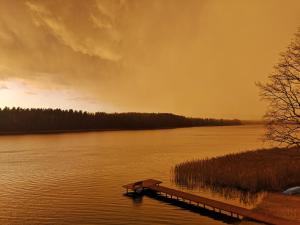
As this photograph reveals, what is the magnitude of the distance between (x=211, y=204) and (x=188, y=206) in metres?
2.68

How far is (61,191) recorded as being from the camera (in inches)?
1316

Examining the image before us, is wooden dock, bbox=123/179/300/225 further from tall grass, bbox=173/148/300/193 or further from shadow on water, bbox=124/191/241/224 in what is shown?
tall grass, bbox=173/148/300/193

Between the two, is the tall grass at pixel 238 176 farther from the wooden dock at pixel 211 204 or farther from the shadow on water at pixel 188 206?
the shadow on water at pixel 188 206

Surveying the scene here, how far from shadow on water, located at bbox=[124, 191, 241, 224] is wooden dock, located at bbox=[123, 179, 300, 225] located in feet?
1.23

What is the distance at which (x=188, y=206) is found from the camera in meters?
26.9

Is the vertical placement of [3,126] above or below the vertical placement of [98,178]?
above

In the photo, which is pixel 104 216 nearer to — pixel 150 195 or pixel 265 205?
pixel 150 195

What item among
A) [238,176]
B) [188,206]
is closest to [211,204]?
[188,206]

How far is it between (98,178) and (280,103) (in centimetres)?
2250

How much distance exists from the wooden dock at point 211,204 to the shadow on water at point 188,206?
37 centimetres

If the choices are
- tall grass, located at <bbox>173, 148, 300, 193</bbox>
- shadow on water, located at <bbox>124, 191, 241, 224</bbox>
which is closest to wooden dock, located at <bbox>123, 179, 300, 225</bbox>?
shadow on water, located at <bbox>124, 191, 241, 224</bbox>

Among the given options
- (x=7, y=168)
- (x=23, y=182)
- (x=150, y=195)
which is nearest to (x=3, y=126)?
(x=7, y=168)

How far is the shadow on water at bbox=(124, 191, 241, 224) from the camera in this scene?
23.2m

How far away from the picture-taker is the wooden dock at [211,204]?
64.0 ft
